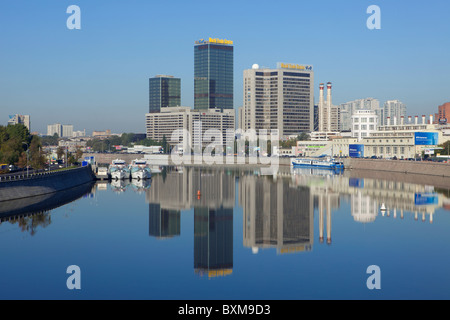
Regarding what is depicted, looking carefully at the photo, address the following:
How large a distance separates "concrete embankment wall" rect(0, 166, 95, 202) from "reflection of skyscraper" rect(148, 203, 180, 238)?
2002 centimetres

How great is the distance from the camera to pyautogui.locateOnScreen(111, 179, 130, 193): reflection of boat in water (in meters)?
120

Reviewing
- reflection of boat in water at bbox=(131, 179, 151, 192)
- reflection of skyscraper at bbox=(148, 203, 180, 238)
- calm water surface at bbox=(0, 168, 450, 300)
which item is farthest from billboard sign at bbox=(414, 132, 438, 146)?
reflection of skyscraper at bbox=(148, 203, 180, 238)

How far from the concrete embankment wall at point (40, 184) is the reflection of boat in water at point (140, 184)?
1213 centimetres

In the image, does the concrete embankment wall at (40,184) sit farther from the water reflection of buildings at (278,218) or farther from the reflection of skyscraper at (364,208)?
the reflection of skyscraper at (364,208)

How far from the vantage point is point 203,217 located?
7669 cm

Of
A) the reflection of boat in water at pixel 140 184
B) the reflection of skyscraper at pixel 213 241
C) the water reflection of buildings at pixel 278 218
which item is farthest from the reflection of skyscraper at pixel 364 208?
the reflection of boat in water at pixel 140 184

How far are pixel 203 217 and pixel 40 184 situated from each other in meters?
33.9

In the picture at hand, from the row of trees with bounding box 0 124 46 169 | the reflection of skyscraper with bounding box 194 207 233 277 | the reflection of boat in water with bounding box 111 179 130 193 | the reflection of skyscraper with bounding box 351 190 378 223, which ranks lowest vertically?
the reflection of skyscraper with bounding box 194 207 233 277

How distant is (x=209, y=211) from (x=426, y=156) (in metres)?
117

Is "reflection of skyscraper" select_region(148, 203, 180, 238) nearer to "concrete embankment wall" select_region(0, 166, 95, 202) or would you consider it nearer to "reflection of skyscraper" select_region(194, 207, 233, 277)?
"reflection of skyscraper" select_region(194, 207, 233, 277)

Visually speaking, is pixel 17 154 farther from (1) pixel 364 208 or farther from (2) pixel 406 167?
(2) pixel 406 167

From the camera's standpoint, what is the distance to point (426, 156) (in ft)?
586
